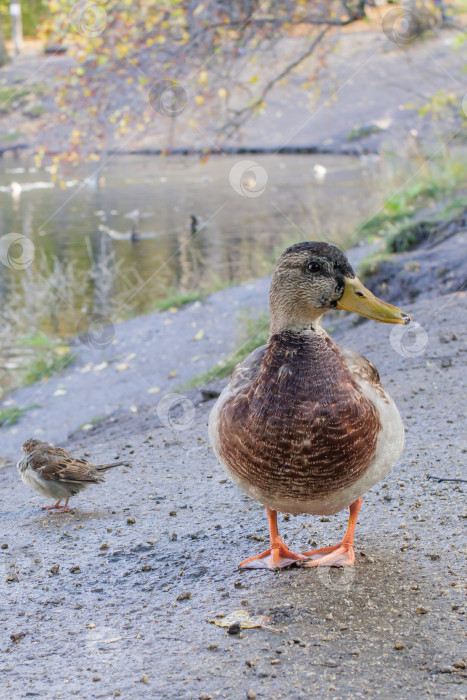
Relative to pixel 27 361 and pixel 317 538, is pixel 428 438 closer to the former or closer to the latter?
pixel 317 538

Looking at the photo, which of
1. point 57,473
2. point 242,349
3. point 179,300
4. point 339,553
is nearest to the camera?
point 339,553

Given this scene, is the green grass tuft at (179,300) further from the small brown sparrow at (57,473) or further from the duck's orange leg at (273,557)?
the duck's orange leg at (273,557)

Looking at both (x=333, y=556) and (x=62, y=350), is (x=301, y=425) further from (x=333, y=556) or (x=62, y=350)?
(x=62, y=350)

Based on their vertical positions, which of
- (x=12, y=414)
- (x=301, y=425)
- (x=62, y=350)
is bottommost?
(x=12, y=414)

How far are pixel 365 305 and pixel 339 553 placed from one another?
100 cm

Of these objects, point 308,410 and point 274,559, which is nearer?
point 308,410

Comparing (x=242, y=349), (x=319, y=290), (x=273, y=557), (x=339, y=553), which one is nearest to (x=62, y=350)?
(x=242, y=349)

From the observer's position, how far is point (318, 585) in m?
3.01

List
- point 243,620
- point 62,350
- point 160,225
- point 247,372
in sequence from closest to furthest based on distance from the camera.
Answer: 1. point 243,620
2. point 247,372
3. point 62,350
4. point 160,225

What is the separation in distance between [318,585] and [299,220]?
12412 mm

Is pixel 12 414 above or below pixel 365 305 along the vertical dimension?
below

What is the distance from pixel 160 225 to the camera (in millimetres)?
14945

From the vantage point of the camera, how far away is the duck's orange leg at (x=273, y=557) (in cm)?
314

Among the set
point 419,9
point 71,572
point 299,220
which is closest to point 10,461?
point 71,572
